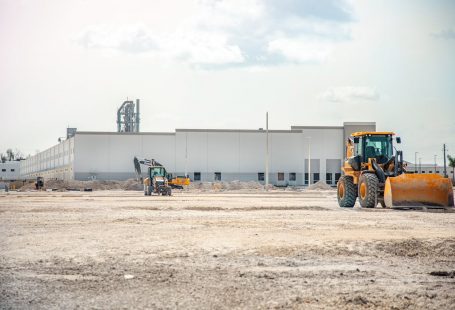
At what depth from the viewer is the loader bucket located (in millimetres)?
24203

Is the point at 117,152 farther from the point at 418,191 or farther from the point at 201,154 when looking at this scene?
the point at 418,191

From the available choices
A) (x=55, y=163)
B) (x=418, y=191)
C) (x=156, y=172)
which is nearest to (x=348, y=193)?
(x=418, y=191)

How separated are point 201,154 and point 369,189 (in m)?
69.7

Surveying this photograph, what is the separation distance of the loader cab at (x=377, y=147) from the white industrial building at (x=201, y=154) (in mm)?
66237

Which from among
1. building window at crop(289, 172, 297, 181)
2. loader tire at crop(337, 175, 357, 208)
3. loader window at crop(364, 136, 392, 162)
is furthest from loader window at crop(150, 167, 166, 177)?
building window at crop(289, 172, 297, 181)

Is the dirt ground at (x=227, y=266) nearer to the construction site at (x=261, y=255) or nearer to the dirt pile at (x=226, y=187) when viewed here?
the construction site at (x=261, y=255)

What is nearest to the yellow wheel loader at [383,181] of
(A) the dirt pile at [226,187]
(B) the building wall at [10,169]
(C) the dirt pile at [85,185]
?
(A) the dirt pile at [226,187]

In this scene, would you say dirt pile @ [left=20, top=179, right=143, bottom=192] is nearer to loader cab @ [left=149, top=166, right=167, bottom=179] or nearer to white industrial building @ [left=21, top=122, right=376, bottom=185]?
white industrial building @ [left=21, top=122, right=376, bottom=185]

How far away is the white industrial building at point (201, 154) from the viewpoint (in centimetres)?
9375

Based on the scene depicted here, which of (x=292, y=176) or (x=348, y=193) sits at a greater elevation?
(x=292, y=176)

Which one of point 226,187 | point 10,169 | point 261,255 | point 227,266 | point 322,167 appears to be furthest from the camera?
point 10,169

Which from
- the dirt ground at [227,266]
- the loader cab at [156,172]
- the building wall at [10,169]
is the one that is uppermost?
the building wall at [10,169]

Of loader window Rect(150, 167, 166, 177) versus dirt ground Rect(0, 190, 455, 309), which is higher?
loader window Rect(150, 167, 166, 177)

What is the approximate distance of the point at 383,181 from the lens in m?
26.0
